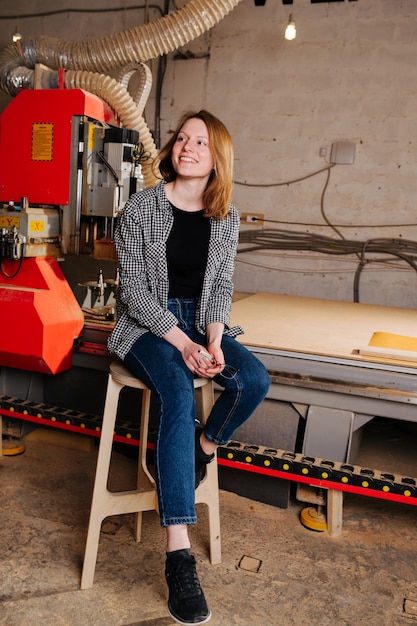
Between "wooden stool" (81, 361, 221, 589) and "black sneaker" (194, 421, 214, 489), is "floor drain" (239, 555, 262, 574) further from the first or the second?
"black sneaker" (194, 421, 214, 489)

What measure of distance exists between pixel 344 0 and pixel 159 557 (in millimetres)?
3433

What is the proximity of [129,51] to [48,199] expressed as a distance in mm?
1205

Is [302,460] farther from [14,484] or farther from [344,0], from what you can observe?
[344,0]

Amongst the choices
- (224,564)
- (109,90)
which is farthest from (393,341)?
(109,90)

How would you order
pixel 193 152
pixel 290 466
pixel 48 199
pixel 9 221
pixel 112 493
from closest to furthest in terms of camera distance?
pixel 112 493
pixel 193 152
pixel 290 466
pixel 9 221
pixel 48 199

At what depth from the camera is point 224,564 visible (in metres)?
1.83

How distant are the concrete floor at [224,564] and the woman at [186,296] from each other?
0.33m

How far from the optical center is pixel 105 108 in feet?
8.19

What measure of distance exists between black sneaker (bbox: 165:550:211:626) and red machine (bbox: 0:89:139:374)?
108cm

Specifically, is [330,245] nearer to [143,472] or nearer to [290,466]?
[290,466]

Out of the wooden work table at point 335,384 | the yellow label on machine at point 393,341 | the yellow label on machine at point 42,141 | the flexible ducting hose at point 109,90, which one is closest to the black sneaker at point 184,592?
the wooden work table at point 335,384

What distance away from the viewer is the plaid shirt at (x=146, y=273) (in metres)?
1.72

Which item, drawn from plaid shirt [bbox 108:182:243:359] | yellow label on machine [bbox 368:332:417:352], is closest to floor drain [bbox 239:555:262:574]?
plaid shirt [bbox 108:182:243:359]

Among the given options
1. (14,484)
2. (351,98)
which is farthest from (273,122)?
(14,484)
